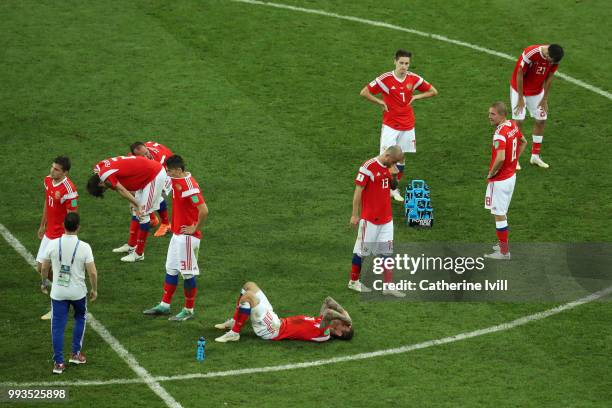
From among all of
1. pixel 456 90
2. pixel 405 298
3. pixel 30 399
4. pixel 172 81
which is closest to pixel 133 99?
pixel 172 81

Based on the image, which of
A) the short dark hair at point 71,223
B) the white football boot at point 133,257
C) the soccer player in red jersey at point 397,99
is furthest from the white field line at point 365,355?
the soccer player in red jersey at point 397,99

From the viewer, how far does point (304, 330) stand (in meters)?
16.5

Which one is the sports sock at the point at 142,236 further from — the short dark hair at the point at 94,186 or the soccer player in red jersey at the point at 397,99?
the soccer player in red jersey at the point at 397,99

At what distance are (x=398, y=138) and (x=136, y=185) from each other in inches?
184

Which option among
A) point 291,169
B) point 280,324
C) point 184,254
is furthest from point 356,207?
point 291,169

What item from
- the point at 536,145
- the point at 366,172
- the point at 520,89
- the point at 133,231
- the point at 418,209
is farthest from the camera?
the point at 536,145

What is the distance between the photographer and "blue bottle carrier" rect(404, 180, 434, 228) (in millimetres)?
19844

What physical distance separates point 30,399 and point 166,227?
18.7 feet

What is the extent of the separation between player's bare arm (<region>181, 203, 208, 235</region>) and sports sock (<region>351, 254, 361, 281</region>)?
95.5 inches

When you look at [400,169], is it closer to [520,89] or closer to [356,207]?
[520,89]

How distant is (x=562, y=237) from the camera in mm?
19500

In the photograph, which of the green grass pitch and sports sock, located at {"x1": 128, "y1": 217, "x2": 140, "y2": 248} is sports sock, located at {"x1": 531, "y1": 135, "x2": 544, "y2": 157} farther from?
sports sock, located at {"x1": 128, "y1": 217, "x2": 140, "y2": 248}

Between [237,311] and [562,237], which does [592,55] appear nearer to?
[562,237]

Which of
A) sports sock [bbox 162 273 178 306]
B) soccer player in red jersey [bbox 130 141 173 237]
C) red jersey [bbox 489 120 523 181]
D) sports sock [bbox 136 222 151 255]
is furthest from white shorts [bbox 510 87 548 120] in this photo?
sports sock [bbox 162 273 178 306]
